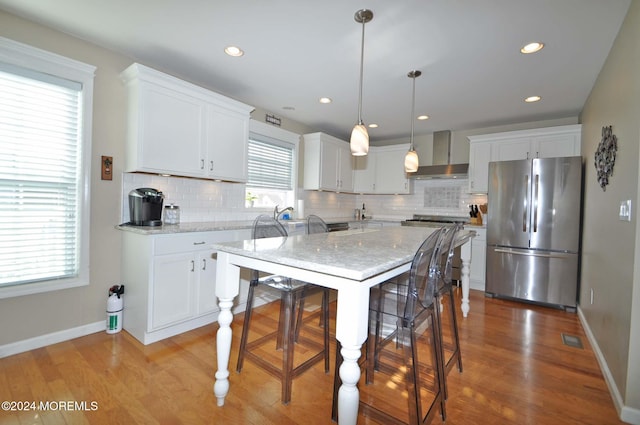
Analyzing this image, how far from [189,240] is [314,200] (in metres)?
2.64

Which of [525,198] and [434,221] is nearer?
[525,198]

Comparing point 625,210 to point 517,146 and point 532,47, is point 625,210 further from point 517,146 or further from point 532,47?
point 517,146

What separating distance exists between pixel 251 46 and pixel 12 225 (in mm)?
2207

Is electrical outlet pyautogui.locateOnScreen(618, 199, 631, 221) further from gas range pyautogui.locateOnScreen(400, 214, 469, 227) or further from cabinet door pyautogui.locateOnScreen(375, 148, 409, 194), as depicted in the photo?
cabinet door pyautogui.locateOnScreen(375, 148, 409, 194)

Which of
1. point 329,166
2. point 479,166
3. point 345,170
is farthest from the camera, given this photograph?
point 345,170

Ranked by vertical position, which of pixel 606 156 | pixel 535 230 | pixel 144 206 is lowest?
pixel 535 230

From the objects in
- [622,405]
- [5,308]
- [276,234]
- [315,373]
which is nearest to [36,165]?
[5,308]

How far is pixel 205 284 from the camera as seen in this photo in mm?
2695

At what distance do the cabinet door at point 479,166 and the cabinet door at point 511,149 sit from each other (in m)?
0.10

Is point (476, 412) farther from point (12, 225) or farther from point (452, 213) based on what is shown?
point (452, 213)

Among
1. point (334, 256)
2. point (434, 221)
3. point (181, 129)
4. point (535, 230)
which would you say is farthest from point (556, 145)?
point (181, 129)

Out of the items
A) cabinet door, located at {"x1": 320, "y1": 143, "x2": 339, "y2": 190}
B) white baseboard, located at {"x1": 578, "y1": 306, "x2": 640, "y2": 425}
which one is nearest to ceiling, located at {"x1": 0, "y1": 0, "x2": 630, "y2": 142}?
cabinet door, located at {"x1": 320, "y1": 143, "x2": 339, "y2": 190}

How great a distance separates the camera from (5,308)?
82.8 inches

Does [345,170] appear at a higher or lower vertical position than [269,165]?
higher
